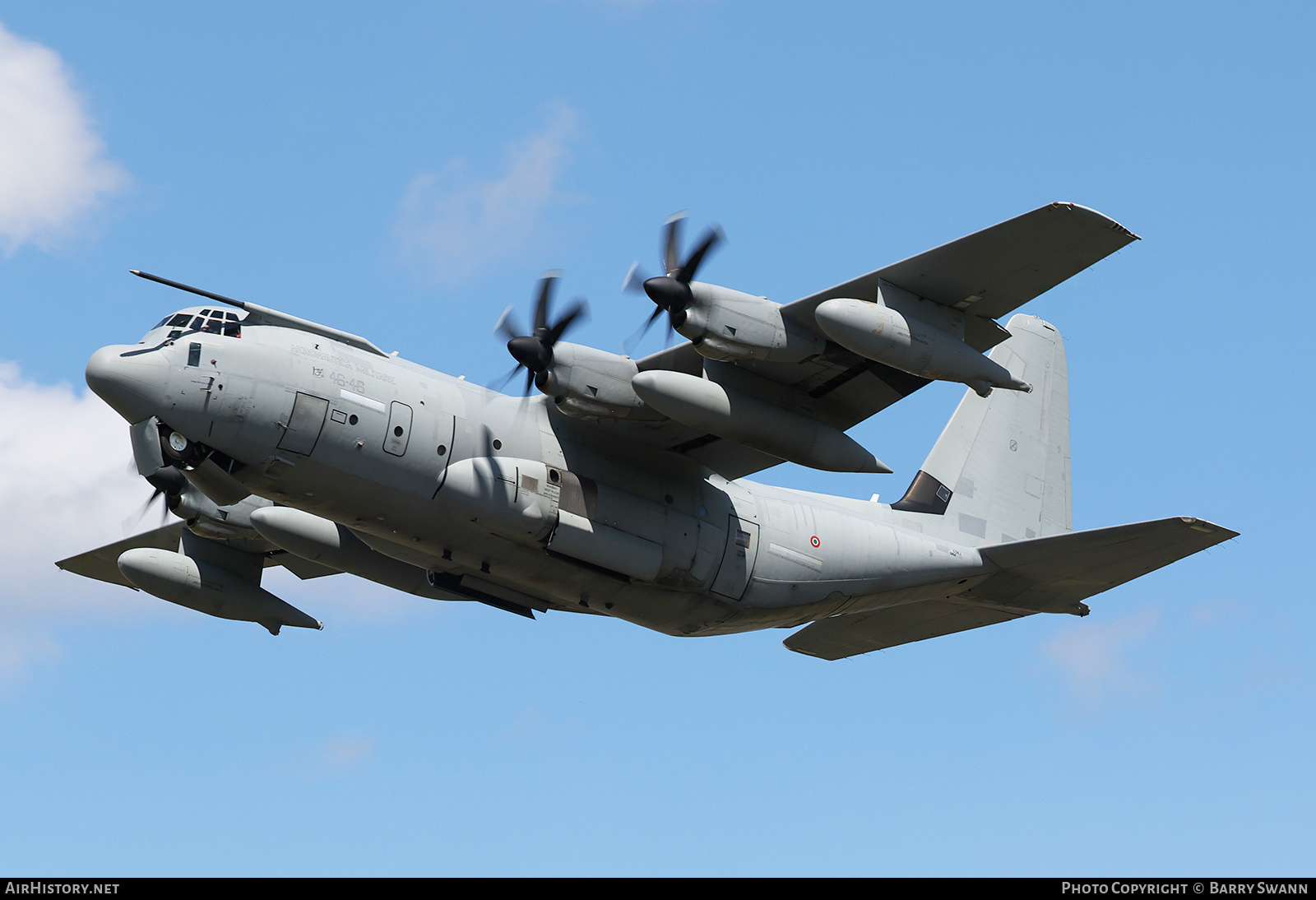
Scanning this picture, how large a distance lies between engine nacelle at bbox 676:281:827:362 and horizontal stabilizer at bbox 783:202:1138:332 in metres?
0.31

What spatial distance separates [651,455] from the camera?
21516mm

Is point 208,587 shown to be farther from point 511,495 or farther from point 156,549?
point 511,495

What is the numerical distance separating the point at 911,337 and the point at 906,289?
3.19ft

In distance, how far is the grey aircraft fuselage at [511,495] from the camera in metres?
18.4

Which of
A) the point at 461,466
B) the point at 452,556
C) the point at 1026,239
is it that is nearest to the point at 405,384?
the point at 461,466

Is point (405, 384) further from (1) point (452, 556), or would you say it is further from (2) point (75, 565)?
(2) point (75, 565)

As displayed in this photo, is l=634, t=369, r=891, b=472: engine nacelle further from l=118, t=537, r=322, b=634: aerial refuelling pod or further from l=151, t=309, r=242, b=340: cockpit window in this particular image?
l=118, t=537, r=322, b=634: aerial refuelling pod

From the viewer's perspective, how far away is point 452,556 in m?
20.3

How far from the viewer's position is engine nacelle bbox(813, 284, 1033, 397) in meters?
18.1

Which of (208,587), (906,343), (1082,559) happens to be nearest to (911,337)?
(906,343)

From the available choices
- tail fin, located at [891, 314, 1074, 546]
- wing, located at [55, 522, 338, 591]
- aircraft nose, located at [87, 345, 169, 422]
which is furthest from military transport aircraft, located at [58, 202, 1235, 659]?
wing, located at [55, 522, 338, 591]
